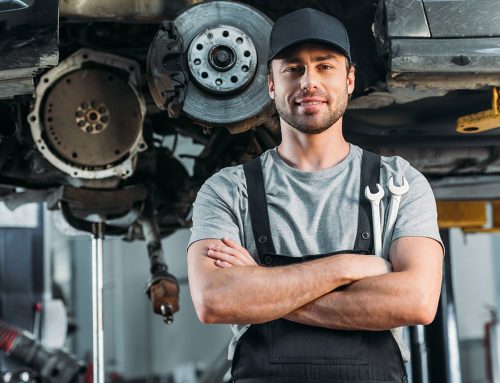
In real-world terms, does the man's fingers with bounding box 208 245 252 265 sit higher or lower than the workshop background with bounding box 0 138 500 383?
lower

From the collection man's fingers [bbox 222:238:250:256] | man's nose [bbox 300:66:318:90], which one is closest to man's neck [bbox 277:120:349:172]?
man's nose [bbox 300:66:318:90]

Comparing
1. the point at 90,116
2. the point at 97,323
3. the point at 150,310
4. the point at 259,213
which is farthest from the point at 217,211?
the point at 150,310

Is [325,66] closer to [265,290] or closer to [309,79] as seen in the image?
[309,79]

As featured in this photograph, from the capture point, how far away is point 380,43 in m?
3.09

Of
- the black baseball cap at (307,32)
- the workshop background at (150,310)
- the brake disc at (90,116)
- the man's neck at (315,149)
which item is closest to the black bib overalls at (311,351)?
the man's neck at (315,149)

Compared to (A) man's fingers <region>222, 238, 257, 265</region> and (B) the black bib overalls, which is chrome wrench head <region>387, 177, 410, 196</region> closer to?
(B) the black bib overalls

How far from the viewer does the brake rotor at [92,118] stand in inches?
140

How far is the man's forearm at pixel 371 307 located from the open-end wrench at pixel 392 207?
13 centimetres

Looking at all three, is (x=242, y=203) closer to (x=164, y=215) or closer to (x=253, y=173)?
(x=253, y=173)

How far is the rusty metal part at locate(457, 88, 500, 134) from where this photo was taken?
3.13 meters

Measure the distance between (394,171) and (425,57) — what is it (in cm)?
87

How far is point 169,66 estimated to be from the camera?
10.1 feet

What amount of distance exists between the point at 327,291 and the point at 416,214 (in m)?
0.30

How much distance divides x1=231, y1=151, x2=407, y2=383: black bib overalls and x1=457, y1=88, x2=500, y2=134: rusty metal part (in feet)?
3.69
